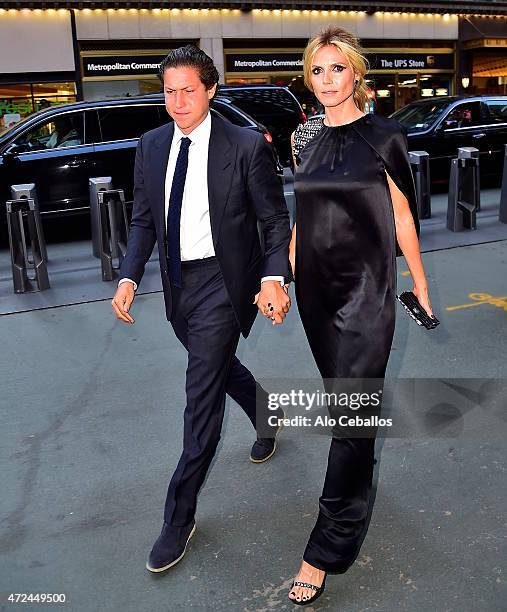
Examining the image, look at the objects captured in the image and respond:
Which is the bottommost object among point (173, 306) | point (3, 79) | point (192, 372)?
point (192, 372)

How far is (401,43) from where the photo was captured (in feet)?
78.8

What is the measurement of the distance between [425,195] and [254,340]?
5.42 meters

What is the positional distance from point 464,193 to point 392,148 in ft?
24.2

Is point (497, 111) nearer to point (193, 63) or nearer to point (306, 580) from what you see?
point (193, 63)

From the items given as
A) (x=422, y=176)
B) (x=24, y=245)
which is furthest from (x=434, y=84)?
(x=24, y=245)

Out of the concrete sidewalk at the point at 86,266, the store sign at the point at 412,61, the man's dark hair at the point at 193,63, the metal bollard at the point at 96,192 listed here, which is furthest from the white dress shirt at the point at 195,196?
the store sign at the point at 412,61

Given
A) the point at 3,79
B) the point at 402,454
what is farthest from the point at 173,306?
the point at 3,79

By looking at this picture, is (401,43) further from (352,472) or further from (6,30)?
(352,472)

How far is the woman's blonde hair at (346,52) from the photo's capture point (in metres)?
2.74

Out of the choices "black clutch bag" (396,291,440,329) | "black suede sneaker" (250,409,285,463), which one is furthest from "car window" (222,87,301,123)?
"black clutch bag" (396,291,440,329)

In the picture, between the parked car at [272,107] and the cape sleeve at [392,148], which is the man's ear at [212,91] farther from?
the parked car at [272,107]

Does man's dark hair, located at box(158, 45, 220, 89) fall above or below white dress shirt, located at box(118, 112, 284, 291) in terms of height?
above

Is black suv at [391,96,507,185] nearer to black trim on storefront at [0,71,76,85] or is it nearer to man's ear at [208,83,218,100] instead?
man's ear at [208,83,218,100]

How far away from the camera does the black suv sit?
1270 centimetres
